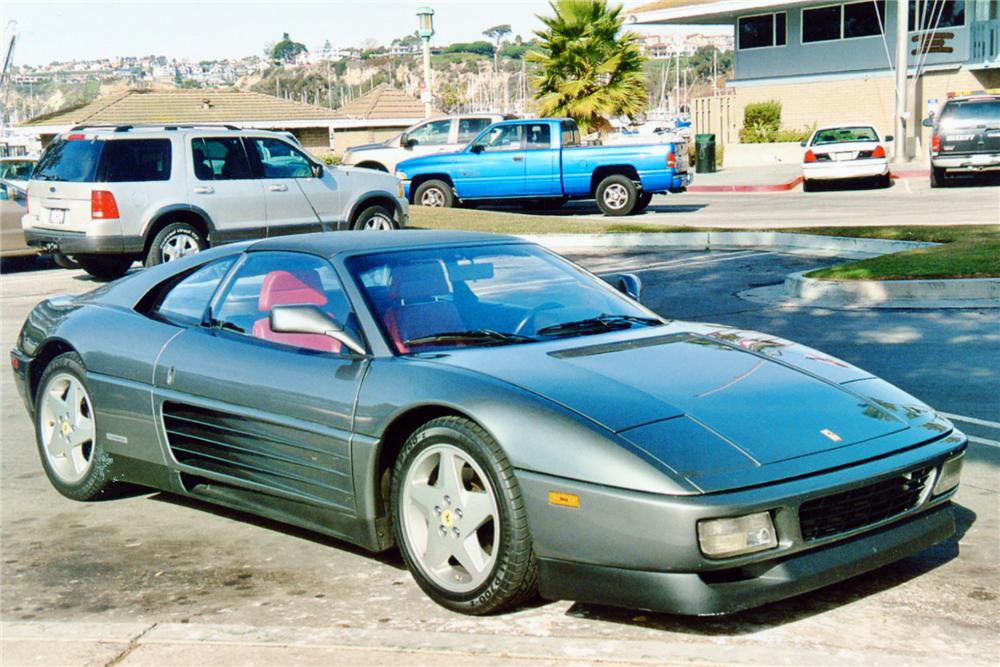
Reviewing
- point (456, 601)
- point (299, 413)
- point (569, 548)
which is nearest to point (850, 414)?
point (569, 548)

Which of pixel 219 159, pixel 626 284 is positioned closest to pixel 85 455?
pixel 626 284

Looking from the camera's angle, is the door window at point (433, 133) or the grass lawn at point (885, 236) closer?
the grass lawn at point (885, 236)

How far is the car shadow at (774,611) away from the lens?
4391 mm

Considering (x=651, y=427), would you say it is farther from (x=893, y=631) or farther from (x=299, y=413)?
(x=299, y=413)

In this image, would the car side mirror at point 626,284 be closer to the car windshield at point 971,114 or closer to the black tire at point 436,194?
the black tire at point 436,194

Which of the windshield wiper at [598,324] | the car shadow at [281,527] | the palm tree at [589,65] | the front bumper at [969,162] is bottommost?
the car shadow at [281,527]

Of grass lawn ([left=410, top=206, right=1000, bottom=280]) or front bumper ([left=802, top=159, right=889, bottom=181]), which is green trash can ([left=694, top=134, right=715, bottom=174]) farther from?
grass lawn ([left=410, top=206, right=1000, bottom=280])

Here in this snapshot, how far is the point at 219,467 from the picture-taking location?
18.4 feet

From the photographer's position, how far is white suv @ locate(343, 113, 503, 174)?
28.5 metres

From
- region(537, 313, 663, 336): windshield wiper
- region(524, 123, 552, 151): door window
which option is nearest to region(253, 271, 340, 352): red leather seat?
region(537, 313, 663, 336): windshield wiper

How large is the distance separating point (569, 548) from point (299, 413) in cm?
145

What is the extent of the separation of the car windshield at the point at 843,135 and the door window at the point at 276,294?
27064 millimetres

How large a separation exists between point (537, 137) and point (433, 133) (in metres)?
4.18

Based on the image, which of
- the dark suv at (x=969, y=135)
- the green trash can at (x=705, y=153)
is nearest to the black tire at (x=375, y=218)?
the dark suv at (x=969, y=135)
